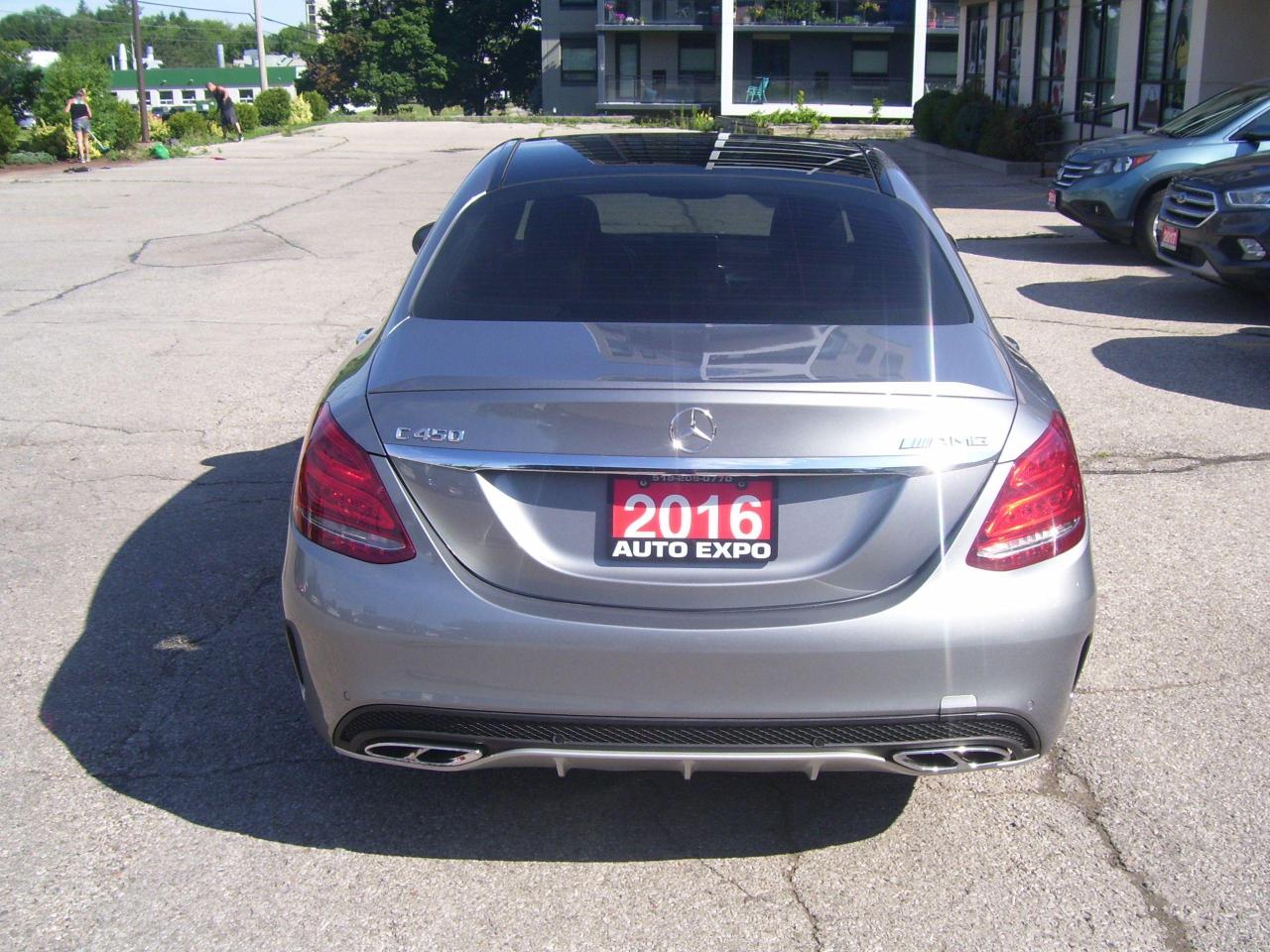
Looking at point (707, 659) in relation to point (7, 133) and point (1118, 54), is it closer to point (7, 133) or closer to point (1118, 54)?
point (1118, 54)

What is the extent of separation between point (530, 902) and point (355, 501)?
40.3 inches

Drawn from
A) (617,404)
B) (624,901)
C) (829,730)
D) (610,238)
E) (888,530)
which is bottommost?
(624,901)

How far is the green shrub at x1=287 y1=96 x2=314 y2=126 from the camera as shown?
4338 cm

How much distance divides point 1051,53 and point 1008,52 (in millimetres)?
3625

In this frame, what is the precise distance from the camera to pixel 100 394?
7676mm

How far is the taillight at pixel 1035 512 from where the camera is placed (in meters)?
2.84

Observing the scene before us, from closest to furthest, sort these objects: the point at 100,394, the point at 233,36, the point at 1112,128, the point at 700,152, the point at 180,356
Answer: the point at 700,152 < the point at 100,394 < the point at 180,356 < the point at 1112,128 < the point at 233,36

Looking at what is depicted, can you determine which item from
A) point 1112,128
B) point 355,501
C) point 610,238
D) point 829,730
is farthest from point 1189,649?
point 1112,128

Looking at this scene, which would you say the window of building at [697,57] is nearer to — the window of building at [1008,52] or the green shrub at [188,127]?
the green shrub at [188,127]

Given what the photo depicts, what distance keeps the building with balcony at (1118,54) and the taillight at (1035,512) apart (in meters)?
18.5

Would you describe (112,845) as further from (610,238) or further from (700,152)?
(700,152)

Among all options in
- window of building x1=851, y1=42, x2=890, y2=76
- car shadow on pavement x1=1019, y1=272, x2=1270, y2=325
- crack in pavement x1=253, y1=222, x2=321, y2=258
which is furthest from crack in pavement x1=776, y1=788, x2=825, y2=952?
window of building x1=851, y1=42, x2=890, y2=76

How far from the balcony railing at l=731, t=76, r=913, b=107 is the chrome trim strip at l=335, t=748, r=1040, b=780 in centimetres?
5157

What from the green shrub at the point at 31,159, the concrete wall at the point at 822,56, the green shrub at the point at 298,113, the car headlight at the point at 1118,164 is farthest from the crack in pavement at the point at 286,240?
the concrete wall at the point at 822,56
